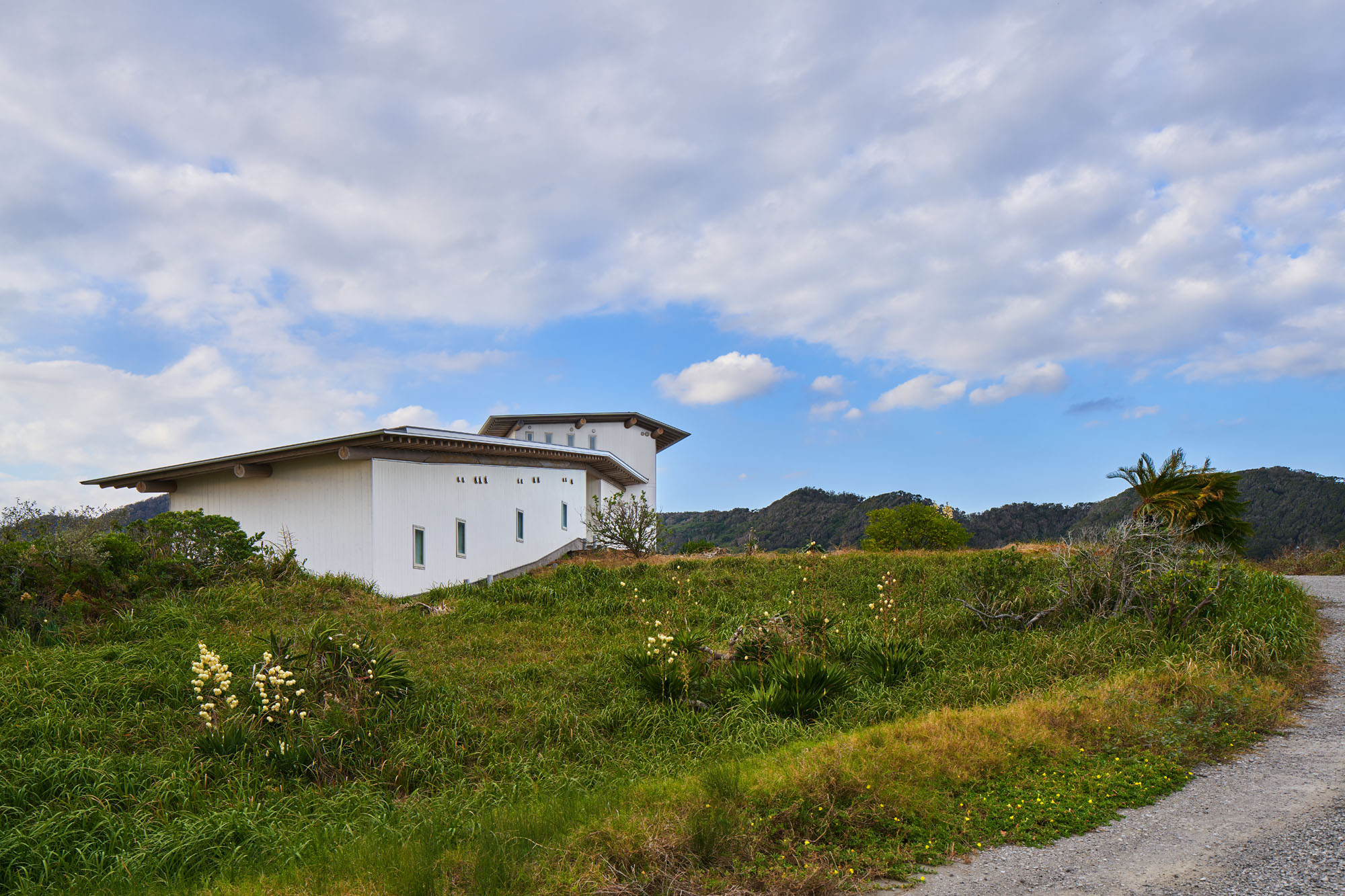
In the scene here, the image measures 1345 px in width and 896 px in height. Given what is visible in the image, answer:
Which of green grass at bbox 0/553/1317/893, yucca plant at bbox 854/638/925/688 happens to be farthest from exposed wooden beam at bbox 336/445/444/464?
yucca plant at bbox 854/638/925/688

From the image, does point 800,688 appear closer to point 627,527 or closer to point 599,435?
point 627,527

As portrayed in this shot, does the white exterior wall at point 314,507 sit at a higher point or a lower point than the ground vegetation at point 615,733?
higher

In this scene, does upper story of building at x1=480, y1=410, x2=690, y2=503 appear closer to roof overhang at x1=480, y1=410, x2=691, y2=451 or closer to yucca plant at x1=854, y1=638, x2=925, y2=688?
roof overhang at x1=480, y1=410, x2=691, y2=451

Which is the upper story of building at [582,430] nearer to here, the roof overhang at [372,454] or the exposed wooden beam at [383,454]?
the roof overhang at [372,454]

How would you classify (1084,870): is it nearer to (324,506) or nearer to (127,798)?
(127,798)

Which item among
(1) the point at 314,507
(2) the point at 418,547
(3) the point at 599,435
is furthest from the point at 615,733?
(3) the point at 599,435

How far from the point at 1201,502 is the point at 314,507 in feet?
54.3

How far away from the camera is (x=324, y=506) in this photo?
45.3ft

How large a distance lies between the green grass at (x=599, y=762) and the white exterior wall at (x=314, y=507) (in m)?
4.03

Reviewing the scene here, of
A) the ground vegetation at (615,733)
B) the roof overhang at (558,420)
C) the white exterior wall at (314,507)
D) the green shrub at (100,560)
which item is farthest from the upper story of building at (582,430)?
the ground vegetation at (615,733)

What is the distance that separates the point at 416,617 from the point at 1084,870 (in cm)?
897

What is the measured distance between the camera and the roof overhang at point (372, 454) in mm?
12906

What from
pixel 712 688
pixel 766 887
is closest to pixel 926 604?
pixel 712 688

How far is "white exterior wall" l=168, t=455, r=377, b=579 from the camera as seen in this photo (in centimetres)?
1333
